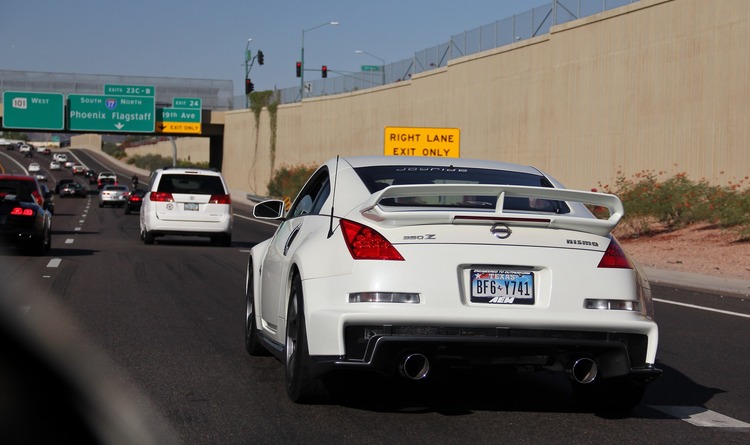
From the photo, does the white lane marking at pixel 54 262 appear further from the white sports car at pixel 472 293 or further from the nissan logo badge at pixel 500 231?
the nissan logo badge at pixel 500 231

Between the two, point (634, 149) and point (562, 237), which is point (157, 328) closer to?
point (562, 237)

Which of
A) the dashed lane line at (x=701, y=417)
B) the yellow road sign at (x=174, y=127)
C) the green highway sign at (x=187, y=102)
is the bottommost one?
the dashed lane line at (x=701, y=417)

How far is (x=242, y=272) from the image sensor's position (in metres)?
19.5

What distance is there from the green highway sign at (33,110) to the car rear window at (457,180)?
224ft

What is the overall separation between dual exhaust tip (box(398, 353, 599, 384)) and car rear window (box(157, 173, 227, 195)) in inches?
835

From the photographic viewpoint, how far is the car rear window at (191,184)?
2758cm

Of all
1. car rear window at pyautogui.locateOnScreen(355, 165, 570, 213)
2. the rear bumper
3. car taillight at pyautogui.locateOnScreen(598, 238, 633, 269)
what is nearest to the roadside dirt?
car rear window at pyautogui.locateOnScreen(355, 165, 570, 213)

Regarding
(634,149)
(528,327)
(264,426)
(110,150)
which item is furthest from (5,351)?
(110,150)

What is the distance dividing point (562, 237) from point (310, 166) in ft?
220

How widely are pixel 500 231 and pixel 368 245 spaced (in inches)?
30.9

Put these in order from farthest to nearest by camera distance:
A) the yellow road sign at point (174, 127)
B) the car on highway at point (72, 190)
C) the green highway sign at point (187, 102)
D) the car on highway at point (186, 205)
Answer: the car on highway at point (72, 190), the yellow road sign at point (174, 127), the green highway sign at point (187, 102), the car on highway at point (186, 205)

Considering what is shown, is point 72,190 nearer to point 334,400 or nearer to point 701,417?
point 334,400

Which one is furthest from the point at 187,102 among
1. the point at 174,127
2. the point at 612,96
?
the point at 612,96

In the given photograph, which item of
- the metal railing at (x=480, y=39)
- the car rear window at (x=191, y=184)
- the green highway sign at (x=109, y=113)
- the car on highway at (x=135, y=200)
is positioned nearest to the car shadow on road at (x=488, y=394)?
the car rear window at (x=191, y=184)
